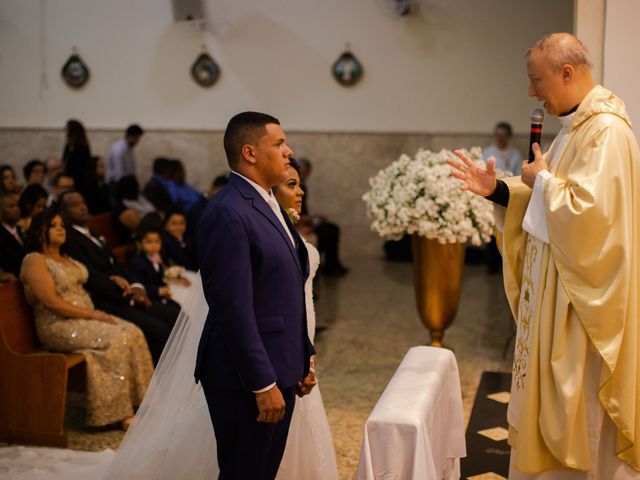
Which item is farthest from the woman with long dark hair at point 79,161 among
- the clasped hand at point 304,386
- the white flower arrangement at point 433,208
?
the clasped hand at point 304,386

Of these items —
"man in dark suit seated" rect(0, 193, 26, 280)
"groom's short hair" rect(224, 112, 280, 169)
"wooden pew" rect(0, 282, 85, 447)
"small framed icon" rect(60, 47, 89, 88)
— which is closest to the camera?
"groom's short hair" rect(224, 112, 280, 169)

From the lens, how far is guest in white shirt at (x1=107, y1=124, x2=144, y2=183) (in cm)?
1109

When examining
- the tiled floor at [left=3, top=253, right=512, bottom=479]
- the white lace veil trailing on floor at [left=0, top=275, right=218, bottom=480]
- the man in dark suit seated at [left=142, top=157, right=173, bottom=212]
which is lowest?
the tiled floor at [left=3, top=253, right=512, bottom=479]

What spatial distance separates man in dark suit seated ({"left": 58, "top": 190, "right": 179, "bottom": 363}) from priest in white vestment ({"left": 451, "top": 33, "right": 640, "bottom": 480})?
2.88m

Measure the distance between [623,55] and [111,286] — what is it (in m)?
3.37

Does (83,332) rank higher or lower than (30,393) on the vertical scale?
higher

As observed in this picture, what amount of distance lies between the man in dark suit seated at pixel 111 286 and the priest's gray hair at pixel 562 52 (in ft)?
10.7

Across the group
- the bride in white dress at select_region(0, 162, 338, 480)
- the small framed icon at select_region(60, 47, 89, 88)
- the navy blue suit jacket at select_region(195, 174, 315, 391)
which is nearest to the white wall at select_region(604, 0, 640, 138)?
the bride in white dress at select_region(0, 162, 338, 480)

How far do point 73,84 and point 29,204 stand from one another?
5661 mm

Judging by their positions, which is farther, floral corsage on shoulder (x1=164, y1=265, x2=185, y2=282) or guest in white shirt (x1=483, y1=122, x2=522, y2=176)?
guest in white shirt (x1=483, y1=122, x2=522, y2=176)

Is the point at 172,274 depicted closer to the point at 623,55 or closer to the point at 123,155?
the point at 623,55

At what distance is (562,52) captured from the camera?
3.40 meters

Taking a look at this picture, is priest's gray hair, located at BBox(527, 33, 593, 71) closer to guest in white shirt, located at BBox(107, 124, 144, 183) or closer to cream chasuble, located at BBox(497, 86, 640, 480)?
cream chasuble, located at BBox(497, 86, 640, 480)

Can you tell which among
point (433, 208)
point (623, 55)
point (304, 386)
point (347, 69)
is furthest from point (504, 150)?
point (304, 386)
